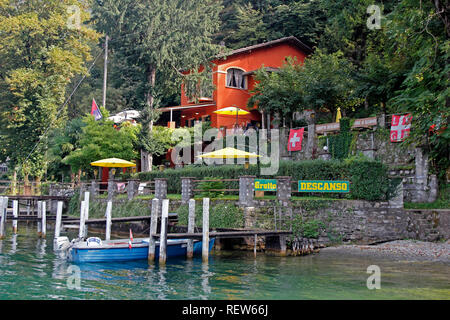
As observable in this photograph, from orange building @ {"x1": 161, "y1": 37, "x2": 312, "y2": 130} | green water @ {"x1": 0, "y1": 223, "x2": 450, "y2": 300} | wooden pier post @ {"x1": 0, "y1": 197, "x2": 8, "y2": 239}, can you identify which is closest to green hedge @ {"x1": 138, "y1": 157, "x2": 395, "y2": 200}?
green water @ {"x1": 0, "y1": 223, "x2": 450, "y2": 300}

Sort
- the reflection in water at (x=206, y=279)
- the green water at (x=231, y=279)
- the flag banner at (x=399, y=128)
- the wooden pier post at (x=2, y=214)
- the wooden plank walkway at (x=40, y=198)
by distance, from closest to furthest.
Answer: the green water at (x=231, y=279)
the reflection in water at (x=206, y=279)
the flag banner at (x=399, y=128)
the wooden pier post at (x=2, y=214)
the wooden plank walkway at (x=40, y=198)

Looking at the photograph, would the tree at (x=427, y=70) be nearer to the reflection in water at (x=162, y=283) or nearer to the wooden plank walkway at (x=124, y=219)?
the reflection in water at (x=162, y=283)

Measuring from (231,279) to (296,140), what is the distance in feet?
49.1

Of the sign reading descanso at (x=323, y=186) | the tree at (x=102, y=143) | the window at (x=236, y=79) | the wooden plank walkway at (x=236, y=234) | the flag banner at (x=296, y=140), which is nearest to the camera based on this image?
the wooden plank walkway at (x=236, y=234)

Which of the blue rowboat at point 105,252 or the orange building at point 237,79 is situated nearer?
the blue rowboat at point 105,252

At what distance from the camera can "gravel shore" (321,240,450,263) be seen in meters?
17.9

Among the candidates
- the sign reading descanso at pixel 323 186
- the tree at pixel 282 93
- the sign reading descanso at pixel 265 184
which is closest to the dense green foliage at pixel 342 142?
the sign reading descanso at pixel 323 186

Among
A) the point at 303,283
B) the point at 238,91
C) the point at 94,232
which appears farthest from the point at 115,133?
the point at 303,283

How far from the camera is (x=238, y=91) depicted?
40.2 metres

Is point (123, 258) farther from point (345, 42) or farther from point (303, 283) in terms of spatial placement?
point (345, 42)

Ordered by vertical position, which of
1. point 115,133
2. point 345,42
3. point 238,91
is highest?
point 345,42

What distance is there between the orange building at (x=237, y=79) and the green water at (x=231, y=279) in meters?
21.0

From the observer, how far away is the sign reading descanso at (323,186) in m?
Result: 20.9
